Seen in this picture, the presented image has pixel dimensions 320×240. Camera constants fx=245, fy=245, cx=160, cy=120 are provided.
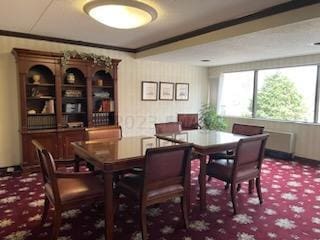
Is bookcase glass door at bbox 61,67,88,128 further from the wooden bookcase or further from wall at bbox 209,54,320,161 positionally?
wall at bbox 209,54,320,161

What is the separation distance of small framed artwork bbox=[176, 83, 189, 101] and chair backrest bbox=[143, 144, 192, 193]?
413 cm

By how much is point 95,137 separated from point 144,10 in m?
1.70

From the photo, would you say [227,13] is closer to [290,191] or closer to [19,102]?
[290,191]

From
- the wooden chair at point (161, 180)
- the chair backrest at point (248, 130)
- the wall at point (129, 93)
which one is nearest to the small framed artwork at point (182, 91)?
the wall at point (129, 93)

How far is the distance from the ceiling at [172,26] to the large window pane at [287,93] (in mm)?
795

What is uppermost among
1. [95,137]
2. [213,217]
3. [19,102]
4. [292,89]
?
[292,89]

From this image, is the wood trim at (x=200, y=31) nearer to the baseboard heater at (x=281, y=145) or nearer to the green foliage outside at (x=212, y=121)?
the green foliage outside at (x=212, y=121)

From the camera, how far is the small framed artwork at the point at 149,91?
5672 millimetres

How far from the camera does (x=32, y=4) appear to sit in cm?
282

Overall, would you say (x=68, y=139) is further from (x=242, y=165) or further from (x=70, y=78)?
(x=242, y=165)

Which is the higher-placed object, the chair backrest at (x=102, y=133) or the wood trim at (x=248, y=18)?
the wood trim at (x=248, y=18)

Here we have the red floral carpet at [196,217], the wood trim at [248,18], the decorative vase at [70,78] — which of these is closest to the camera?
the red floral carpet at [196,217]

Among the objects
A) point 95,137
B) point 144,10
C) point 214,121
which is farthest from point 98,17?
point 214,121

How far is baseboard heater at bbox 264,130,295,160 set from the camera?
505 cm
